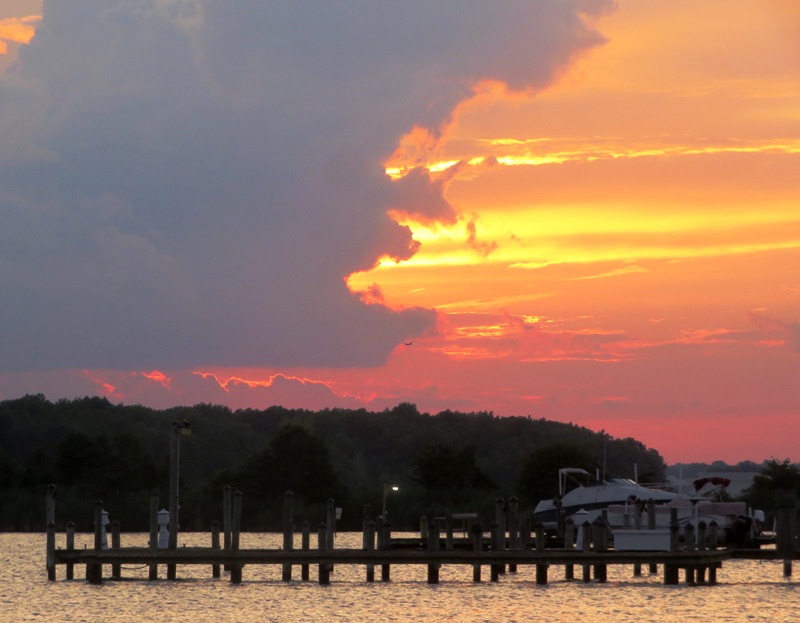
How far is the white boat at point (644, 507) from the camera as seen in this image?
6925 cm

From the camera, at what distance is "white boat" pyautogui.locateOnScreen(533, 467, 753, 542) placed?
6925 centimetres

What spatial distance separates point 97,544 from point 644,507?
26387mm

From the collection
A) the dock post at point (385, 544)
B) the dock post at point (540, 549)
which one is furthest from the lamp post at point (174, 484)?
the dock post at point (540, 549)

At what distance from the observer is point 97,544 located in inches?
2111

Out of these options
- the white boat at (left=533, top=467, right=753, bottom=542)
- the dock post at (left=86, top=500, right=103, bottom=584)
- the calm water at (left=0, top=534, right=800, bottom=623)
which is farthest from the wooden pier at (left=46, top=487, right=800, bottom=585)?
the white boat at (left=533, top=467, right=753, bottom=542)

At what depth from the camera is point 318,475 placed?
130125 millimetres

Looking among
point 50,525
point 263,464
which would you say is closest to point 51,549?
point 50,525

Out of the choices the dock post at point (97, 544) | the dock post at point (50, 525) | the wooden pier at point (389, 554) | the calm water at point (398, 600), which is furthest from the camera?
the dock post at point (50, 525)

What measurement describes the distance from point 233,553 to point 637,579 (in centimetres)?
1846

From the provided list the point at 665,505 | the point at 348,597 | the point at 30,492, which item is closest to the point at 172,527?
the point at 348,597

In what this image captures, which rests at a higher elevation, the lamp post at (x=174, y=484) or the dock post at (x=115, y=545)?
the lamp post at (x=174, y=484)

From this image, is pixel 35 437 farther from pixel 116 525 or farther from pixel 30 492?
pixel 116 525

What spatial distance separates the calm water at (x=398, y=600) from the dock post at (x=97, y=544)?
13.8 inches

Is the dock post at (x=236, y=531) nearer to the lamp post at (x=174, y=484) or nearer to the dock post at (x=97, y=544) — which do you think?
the lamp post at (x=174, y=484)
